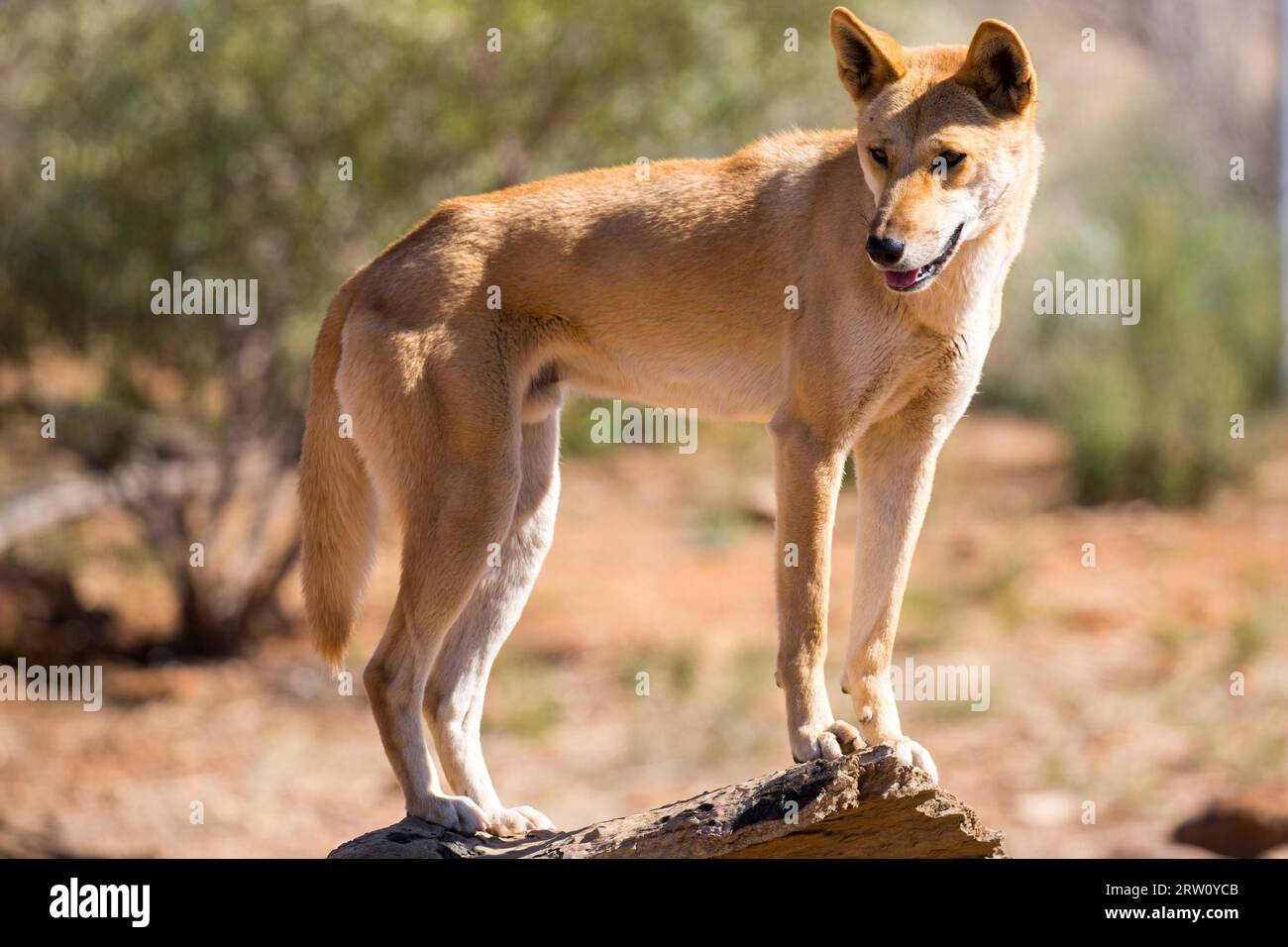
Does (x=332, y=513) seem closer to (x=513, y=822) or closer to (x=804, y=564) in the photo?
(x=513, y=822)

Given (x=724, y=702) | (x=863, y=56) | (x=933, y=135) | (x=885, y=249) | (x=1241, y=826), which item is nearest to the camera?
(x=885, y=249)

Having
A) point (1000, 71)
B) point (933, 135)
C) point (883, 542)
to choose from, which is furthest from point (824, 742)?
point (1000, 71)

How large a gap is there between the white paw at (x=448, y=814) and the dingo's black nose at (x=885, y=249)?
2.07 metres

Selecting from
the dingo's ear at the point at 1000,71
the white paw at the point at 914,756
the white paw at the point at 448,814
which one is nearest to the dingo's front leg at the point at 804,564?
the white paw at the point at 914,756

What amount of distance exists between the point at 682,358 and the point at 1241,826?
16.5ft

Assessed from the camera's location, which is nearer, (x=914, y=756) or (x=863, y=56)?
(x=914, y=756)

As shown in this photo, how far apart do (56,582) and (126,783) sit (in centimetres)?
225

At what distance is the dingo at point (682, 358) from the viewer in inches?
181

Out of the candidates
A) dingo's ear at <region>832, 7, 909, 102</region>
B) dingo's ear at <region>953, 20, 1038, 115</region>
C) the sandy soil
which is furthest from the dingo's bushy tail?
the sandy soil

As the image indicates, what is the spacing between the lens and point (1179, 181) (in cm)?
1981

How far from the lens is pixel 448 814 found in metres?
4.74

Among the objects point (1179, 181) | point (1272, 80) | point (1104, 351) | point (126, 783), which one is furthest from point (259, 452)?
point (1272, 80)

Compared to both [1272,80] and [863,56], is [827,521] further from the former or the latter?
[1272,80]

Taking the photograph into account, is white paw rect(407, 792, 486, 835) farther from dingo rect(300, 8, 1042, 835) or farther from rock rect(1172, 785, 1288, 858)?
rock rect(1172, 785, 1288, 858)
